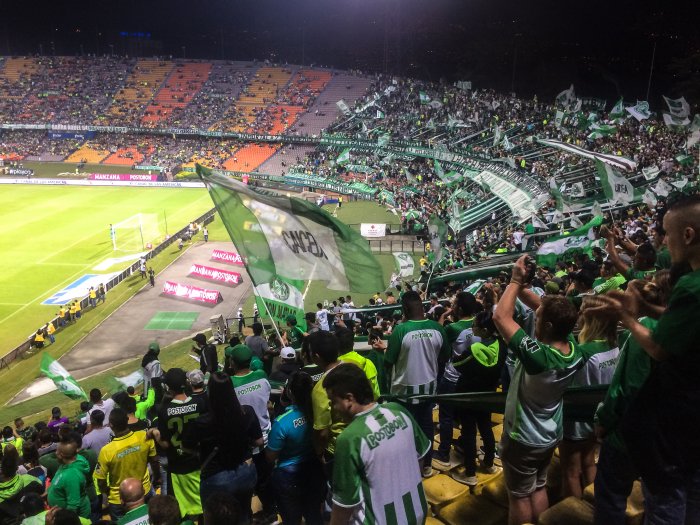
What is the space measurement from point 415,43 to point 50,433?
66.3 metres

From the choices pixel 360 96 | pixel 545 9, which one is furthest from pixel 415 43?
pixel 545 9

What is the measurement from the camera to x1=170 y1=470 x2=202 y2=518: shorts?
5.33 m

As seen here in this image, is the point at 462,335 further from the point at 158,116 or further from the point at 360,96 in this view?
the point at 158,116

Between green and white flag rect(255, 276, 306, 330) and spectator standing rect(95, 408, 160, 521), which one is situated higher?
green and white flag rect(255, 276, 306, 330)

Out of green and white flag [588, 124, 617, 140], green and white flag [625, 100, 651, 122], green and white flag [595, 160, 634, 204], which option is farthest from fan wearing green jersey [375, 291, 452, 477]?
green and white flag [625, 100, 651, 122]

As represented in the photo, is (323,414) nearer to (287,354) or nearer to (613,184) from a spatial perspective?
(287,354)

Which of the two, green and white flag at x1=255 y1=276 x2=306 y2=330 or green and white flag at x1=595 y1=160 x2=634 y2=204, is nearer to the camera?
green and white flag at x1=255 y1=276 x2=306 y2=330

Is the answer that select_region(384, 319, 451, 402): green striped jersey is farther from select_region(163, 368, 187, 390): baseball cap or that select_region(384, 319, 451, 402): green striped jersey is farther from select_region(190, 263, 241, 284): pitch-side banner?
select_region(190, 263, 241, 284): pitch-side banner

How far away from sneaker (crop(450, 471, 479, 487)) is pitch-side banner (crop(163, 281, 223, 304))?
2269 cm

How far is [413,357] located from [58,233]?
4045 cm

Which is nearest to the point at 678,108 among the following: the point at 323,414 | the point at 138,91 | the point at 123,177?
the point at 323,414

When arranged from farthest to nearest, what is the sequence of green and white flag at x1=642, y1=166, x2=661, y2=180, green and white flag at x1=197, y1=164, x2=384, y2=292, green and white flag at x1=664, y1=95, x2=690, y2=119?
green and white flag at x1=664, y1=95, x2=690, y2=119 → green and white flag at x1=642, y1=166, x2=661, y2=180 → green and white flag at x1=197, y1=164, x2=384, y2=292

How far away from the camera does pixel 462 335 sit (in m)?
5.83

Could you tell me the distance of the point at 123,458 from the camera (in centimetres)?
560
